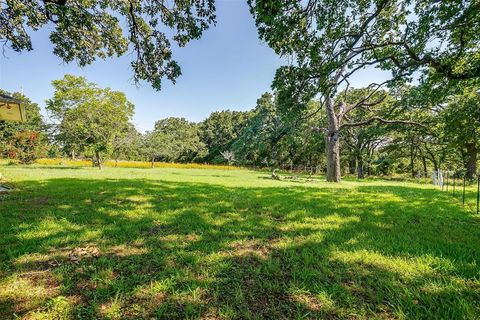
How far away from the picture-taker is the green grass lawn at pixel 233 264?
205cm

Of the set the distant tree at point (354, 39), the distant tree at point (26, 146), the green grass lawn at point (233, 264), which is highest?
the distant tree at point (354, 39)

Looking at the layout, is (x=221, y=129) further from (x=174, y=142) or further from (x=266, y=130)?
(x=266, y=130)

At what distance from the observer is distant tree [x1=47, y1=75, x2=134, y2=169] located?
2064cm

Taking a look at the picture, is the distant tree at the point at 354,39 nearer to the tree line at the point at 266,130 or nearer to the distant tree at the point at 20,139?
the tree line at the point at 266,130

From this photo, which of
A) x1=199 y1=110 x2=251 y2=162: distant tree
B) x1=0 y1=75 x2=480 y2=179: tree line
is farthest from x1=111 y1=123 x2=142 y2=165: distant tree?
x1=199 y1=110 x2=251 y2=162: distant tree

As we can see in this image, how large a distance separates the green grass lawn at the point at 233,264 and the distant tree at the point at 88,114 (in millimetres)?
17590

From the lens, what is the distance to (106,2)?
300 inches

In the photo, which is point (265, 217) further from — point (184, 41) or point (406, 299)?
point (184, 41)

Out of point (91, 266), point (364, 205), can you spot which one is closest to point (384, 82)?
point (364, 205)

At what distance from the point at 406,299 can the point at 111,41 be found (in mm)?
10883

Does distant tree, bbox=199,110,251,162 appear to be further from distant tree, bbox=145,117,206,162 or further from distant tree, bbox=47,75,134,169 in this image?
distant tree, bbox=47,75,134,169

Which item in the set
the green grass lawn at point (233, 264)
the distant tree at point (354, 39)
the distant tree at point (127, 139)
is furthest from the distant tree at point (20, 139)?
the distant tree at point (354, 39)

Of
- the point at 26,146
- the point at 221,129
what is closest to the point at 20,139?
the point at 26,146

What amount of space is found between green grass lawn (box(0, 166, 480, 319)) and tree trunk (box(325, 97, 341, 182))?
10.4 metres
